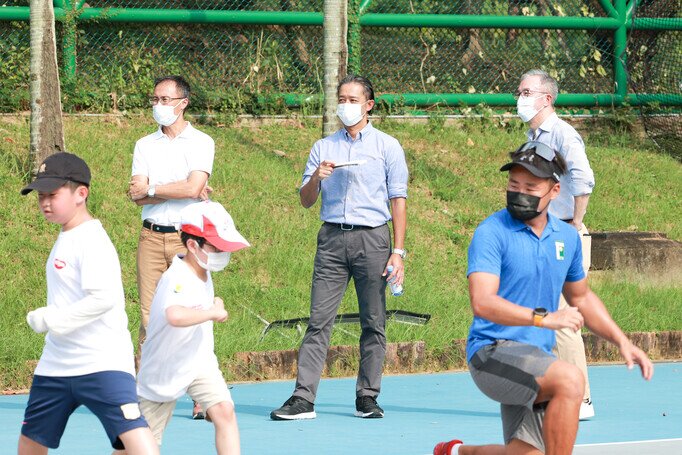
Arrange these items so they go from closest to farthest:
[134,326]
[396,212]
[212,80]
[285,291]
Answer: [396,212] → [134,326] → [285,291] → [212,80]

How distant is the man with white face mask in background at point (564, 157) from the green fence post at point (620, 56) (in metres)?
9.06

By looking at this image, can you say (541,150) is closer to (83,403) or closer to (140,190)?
(83,403)

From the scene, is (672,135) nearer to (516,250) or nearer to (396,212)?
(396,212)

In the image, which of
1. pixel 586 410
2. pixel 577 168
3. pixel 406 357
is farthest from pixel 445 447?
pixel 406 357

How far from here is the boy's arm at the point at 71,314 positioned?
5.55 metres

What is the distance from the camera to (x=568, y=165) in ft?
28.7

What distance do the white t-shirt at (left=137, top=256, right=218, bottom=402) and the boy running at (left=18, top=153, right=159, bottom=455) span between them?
22cm

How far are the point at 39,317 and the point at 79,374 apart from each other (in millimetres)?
309

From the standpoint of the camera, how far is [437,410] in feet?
30.2

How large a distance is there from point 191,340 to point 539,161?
180 centimetres

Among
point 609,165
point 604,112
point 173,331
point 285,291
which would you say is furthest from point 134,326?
point 604,112

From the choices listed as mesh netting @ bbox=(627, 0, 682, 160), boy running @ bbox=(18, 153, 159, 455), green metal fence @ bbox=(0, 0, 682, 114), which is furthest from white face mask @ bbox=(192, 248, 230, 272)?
mesh netting @ bbox=(627, 0, 682, 160)

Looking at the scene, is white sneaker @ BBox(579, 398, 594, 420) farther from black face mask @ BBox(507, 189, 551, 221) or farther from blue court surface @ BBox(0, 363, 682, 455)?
black face mask @ BBox(507, 189, 551, 221)

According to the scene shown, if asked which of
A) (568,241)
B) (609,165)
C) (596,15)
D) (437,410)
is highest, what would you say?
(596,15)
